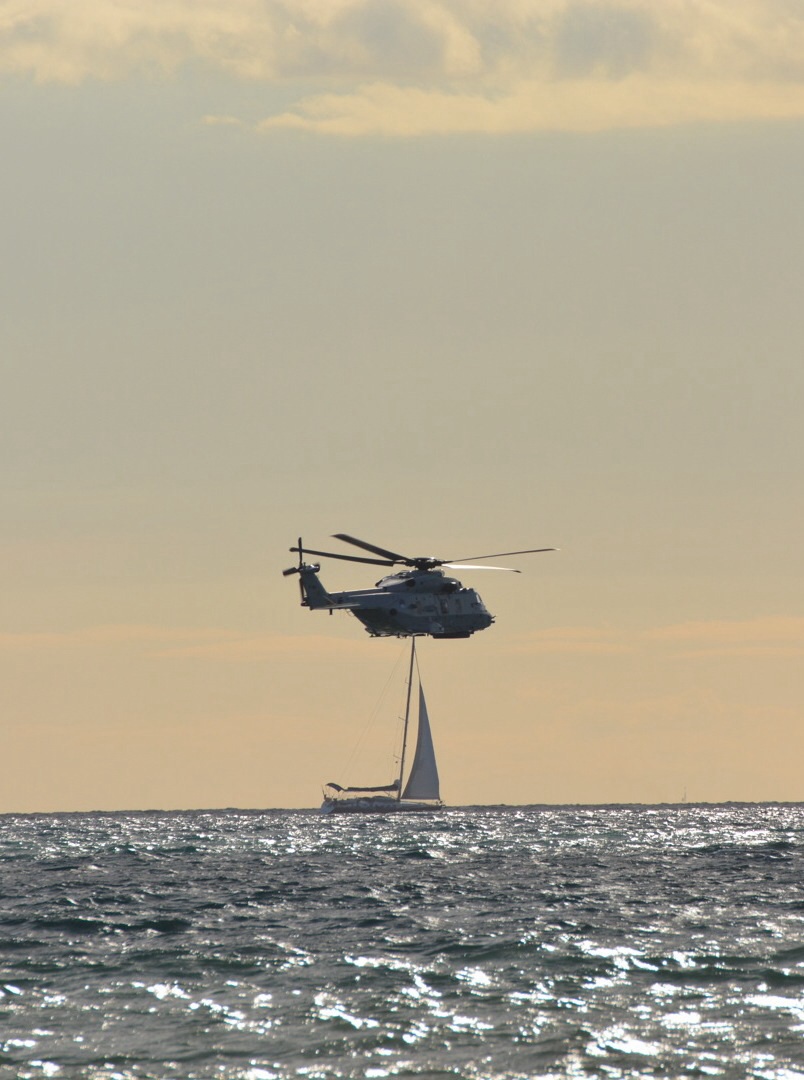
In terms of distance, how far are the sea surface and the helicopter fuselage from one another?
110 ft

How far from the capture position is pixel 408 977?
34500mm

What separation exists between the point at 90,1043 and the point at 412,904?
25369mm

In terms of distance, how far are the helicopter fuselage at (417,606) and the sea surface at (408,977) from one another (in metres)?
33.5

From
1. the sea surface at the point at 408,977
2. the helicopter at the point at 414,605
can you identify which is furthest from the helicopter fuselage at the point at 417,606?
the sea surface at the point at 408,977

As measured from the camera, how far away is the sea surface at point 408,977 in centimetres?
2650

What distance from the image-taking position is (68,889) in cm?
6250

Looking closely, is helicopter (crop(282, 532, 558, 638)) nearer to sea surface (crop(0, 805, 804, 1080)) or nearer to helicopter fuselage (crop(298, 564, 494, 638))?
helicopter fuselage (crop(298, 564, 494, 638))

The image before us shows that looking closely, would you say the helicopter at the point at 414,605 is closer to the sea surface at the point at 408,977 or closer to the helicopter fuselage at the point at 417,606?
the helicopter fuselage at the point at 417,606

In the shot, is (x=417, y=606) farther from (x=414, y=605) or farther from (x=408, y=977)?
(x=408, y=977)

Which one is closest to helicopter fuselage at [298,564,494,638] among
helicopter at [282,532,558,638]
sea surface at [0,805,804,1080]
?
helicopter at [282,532,558,638]

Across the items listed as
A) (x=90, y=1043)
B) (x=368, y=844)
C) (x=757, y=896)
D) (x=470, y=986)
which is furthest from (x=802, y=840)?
(x=90, y=1043)

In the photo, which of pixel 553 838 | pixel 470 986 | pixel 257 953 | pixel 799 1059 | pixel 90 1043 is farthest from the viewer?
pixel 553 838

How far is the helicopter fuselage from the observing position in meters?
98.3

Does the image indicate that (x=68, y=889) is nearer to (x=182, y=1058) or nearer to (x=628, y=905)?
(x=628, y=905)
